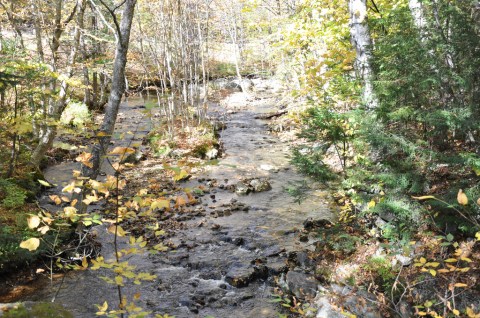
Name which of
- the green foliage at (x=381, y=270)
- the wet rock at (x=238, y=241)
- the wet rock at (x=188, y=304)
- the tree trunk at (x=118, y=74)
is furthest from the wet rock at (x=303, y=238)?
the tree trunk at (x=118, y=74)

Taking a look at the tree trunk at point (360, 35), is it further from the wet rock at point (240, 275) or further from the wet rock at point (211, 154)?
the wet rock at point (211, 154)

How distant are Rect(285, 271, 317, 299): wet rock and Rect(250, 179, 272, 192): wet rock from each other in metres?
4.76

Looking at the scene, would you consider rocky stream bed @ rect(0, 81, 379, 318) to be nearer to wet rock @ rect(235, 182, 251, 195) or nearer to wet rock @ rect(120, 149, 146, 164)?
wet rock @ rect(235, 182, 251, 195)

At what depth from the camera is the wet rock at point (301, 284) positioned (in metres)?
5.07

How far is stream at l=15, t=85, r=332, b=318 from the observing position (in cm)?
535

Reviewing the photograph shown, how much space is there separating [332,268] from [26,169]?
877 cm

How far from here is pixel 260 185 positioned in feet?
33.7

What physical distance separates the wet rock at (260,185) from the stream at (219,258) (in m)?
0.16

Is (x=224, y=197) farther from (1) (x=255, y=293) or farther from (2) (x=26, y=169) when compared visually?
(2) (x=26, y=169)

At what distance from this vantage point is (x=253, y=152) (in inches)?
566

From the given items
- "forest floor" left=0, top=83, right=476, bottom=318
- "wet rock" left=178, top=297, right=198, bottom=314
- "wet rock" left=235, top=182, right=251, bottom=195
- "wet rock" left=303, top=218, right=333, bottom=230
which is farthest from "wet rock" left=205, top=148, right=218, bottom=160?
"wet rock" left=178, top=297, right=198, bottom=314

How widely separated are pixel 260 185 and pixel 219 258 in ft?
12.7

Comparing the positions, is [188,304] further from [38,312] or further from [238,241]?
[38,312]

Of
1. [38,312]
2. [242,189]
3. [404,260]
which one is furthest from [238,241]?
[38,312]
